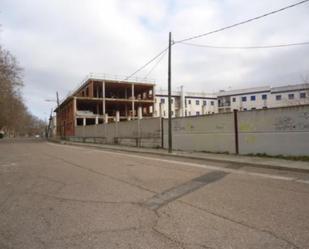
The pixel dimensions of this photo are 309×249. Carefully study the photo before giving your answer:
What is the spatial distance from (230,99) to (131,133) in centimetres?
6129

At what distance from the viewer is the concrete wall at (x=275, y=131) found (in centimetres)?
1473

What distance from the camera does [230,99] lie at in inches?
3445

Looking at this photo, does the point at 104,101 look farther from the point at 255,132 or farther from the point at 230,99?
the point at 255,132

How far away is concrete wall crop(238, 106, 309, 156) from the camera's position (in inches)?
580

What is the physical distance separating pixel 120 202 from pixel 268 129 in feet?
37.2

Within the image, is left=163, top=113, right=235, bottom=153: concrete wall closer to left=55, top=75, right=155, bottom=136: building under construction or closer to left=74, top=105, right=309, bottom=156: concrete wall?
left=74, top=105, right=309, bottom=156: concrete wall

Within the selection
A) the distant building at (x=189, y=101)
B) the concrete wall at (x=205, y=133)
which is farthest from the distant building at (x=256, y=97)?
the concrete wall at (x=205, y=133)

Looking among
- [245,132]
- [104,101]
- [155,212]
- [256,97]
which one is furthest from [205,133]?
[256,97]

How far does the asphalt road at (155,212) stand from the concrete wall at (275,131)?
537 centimetres

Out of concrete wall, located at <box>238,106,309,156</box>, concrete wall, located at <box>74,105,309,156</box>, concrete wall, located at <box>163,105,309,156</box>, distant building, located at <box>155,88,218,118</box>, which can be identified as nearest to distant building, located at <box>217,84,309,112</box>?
distant building, located at <box>155,88,218,118</box>

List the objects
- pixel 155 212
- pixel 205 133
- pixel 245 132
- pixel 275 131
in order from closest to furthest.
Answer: pixel 155 212 → pixel 275 131 → pixel 245 132 → pixel 205 133

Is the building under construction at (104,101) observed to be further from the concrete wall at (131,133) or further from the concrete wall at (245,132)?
the concrete wall at (245,132)

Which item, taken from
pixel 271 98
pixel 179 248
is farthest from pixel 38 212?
pixel 271 98

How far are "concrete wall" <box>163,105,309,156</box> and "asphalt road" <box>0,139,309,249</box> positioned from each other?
5.46 m
